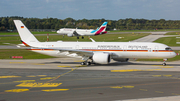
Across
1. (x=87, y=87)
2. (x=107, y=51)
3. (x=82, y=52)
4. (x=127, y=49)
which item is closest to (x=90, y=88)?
(x=87, y=87)

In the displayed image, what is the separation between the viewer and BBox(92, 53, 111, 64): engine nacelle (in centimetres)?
3167

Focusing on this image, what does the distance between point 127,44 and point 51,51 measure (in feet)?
39.3

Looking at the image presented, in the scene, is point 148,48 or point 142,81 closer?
point 142,81

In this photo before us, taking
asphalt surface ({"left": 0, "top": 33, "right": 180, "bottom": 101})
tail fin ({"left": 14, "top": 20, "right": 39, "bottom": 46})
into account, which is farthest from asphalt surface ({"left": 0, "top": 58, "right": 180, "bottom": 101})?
tail fin ({"left": 14, "top": 20, "right": 39, "bottom": 46})

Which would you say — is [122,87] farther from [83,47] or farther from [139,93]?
[83,47]

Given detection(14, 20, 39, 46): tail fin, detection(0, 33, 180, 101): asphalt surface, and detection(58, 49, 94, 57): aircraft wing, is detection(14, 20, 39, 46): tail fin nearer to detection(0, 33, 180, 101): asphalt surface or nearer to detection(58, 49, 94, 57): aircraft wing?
detection(58, 49, 94, 57): aircraft wing

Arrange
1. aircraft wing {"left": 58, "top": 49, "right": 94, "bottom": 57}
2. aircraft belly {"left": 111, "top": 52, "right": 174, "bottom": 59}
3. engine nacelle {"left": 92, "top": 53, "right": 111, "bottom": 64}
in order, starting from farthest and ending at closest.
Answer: aircraft belly {"left": 111, "top": 52, "right": 174, "bottom": 59} < aircraft wing {"left": 58, "top": 49, "right": 94, "bottom": 57} < engine nacelle {"left": 92, "top": 53, "right": 111, "bottom": 64}

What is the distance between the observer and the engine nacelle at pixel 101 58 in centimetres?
3167

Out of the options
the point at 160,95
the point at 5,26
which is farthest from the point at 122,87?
the point at 5,26

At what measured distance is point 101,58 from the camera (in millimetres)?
31812

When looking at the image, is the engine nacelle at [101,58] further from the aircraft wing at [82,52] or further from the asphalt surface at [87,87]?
the asphalt surface at [87,87]

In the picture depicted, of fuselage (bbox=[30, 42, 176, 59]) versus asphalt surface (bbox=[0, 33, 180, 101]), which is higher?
fuselage (bbox=[30, 42, 176, 59])

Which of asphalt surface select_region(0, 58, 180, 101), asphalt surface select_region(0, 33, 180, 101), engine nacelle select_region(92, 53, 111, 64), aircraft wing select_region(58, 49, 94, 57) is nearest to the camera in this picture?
asphalt surface select_region(0, 33, 180, 101)

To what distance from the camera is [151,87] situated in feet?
64.6
